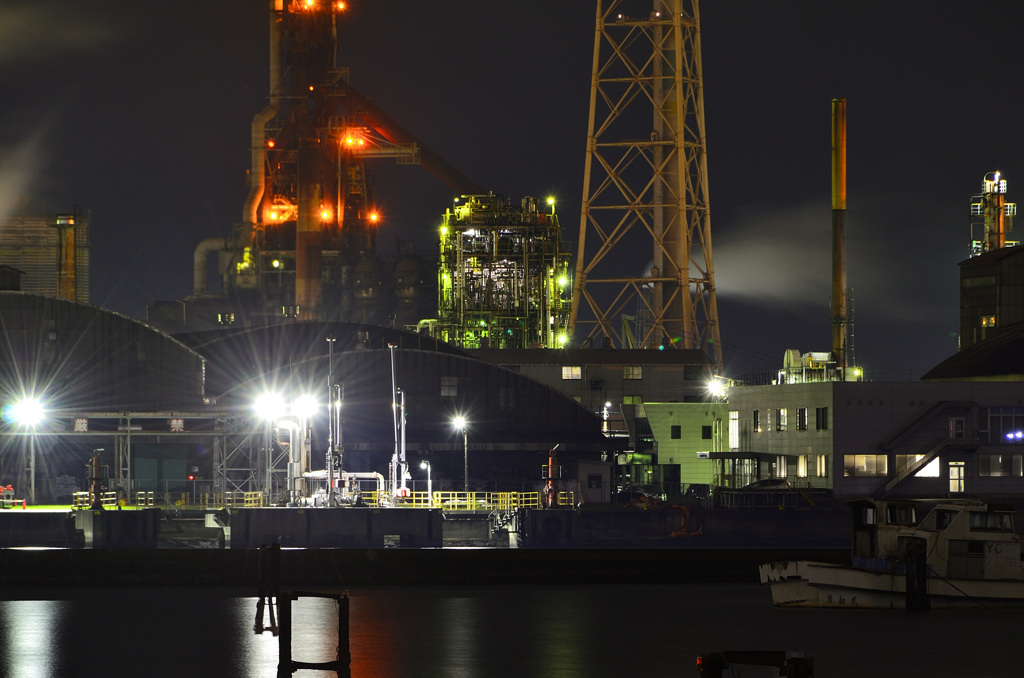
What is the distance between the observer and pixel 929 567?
48.4 metres

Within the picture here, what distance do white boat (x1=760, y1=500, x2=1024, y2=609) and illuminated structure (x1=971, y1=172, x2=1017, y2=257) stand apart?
298 ft

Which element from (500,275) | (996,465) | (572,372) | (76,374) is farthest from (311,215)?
(996,465)

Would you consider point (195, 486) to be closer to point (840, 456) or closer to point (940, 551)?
point (840, 456)

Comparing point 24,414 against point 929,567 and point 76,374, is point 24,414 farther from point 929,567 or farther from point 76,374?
point 929,567

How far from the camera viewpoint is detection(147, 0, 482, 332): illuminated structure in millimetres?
137500

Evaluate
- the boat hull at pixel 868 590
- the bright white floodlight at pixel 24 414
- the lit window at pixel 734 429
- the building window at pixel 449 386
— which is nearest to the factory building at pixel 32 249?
the building window at pixel 449 386

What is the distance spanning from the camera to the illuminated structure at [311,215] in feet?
451

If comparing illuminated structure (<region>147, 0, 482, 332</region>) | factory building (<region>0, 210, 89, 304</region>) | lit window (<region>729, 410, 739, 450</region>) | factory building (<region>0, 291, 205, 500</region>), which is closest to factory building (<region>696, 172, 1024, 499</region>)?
Answer: lit window (<region>729, 410, 739, 450</region>)

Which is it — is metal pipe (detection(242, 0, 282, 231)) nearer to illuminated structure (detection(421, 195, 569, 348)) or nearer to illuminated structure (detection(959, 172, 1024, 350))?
illuminated structure (detection(421, 195, 569, 348))

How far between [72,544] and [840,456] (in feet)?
132

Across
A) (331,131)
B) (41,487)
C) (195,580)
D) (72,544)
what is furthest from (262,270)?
(195,580)

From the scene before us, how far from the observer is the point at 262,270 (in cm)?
14500

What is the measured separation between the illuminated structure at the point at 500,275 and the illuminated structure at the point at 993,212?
122 ft

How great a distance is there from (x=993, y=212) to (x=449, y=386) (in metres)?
60.6
